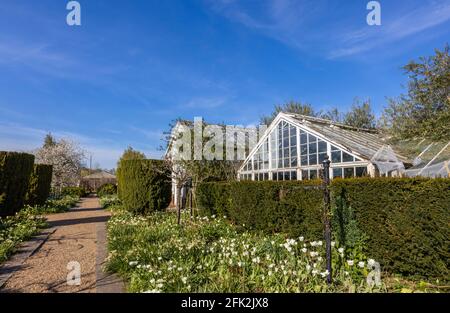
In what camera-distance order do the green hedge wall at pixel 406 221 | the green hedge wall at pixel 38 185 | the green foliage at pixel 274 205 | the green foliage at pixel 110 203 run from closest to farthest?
the green hedge wall at pixel 406 221
the green foliage at pixel 274 205
the green hedge wall at pixel 38 185
the green foliage at pixel 110 203

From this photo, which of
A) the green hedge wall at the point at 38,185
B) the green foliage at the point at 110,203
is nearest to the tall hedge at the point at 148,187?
the green foliage at the point at 110,203

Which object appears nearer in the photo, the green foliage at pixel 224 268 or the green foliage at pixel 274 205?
the green foliage at pixel 224 268

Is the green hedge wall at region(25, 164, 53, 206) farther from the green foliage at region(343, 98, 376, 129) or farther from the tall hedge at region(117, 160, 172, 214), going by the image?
the green foliage at region(343, 98, 376, 129)

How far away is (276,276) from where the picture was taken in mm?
4090

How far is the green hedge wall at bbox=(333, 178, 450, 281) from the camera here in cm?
402

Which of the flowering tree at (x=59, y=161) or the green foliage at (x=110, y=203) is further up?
the flowering tree at (x=59, y=161)

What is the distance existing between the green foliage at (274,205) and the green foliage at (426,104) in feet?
20.9

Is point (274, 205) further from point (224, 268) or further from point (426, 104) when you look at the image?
point (426, 104)

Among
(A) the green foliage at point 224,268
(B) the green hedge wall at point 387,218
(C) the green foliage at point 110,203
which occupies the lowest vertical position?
(A) the green foliage at point 224,268

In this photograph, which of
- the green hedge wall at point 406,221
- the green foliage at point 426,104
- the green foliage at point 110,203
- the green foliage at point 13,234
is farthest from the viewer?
A: the green foliage at point 110,203

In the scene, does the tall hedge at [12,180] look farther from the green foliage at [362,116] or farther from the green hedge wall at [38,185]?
the green foliage at [362,116]

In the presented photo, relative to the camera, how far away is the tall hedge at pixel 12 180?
10672 mm

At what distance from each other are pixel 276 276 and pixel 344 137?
1030cm

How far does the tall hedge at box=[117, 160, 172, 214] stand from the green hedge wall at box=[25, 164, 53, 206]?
6.97m
